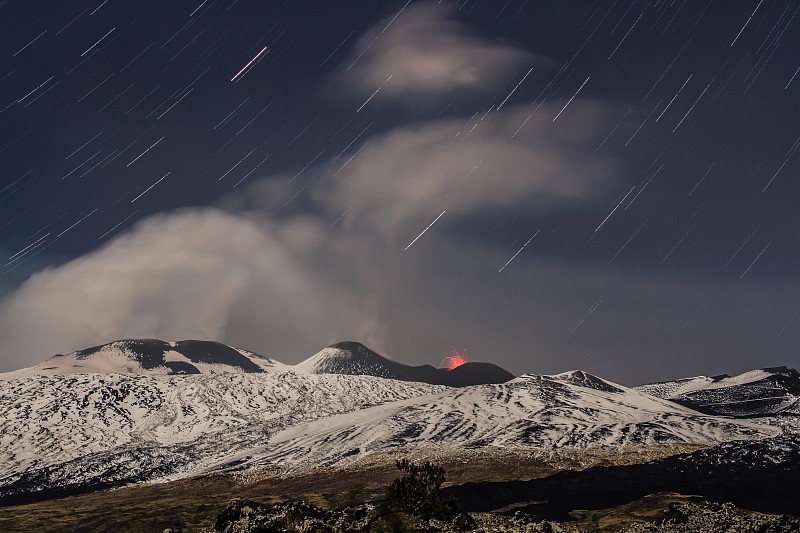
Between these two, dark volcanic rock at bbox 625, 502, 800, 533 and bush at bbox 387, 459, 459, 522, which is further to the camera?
bush at bbox 387, 459, 459, 522

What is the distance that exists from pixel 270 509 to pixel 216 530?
3.26 meters

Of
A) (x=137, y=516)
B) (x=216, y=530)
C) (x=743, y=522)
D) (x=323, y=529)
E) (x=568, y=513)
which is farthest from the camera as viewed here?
(x=137, y=516)

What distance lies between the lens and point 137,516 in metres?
187

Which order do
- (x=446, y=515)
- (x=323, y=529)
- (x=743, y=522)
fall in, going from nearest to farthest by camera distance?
(x=323, y=529) < (x=743, y=522) < (x=446, y=515)

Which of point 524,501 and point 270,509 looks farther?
point 524,501

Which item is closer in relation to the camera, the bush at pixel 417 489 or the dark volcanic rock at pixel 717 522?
the dark volcanic rock at pixel 717 522

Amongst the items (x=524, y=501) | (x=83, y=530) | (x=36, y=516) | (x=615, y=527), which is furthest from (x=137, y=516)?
(x=615, y=527)

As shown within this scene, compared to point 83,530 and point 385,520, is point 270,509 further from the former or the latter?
Answer: point 83,530

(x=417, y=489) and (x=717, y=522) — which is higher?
(x=417, y=489)

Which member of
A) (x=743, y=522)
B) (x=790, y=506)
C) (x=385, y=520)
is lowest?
(x=790, y=506)

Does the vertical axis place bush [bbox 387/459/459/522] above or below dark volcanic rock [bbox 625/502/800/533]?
above

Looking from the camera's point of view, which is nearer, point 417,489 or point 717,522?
→ point 717,522

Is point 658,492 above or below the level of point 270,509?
below

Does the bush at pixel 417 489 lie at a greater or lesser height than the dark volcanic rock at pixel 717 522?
greater
